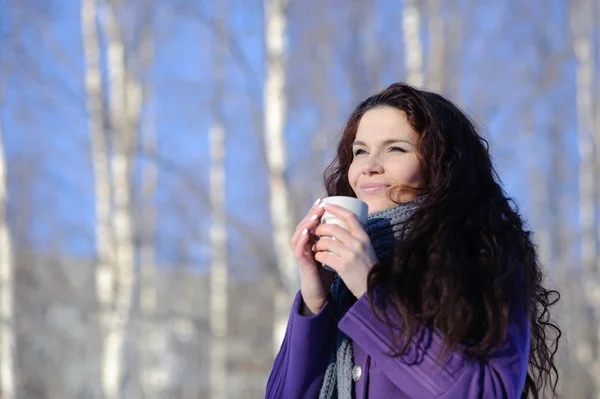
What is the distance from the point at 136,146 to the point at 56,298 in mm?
13907

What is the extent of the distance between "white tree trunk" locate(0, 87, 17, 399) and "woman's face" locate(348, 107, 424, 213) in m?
9.54

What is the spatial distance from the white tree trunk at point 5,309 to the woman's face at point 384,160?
375 inches

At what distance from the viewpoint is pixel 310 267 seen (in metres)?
1.68

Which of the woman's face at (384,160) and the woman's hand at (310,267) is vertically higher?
the woman's face at (384,160)

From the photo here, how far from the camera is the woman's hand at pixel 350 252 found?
1572 mm

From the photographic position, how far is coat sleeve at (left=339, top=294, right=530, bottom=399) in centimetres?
146

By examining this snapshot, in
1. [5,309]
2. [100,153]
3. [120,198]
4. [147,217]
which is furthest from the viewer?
[147,217]

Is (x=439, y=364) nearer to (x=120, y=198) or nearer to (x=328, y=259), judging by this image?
(x=328, y=259)

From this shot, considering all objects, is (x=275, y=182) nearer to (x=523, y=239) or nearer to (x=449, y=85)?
(x=449, y=85)

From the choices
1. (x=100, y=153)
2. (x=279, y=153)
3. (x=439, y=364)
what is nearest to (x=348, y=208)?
(x=439, y=364)

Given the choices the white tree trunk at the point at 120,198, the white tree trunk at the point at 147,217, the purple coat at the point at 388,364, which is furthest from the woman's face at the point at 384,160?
the white tree trunk at the point at 147,217

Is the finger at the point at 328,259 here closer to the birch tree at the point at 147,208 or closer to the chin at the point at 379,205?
the chin at the point at 379,205

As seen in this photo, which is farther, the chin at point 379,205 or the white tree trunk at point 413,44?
the white tree trunk at point 413,44

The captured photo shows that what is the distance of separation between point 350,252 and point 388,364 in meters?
0.24
